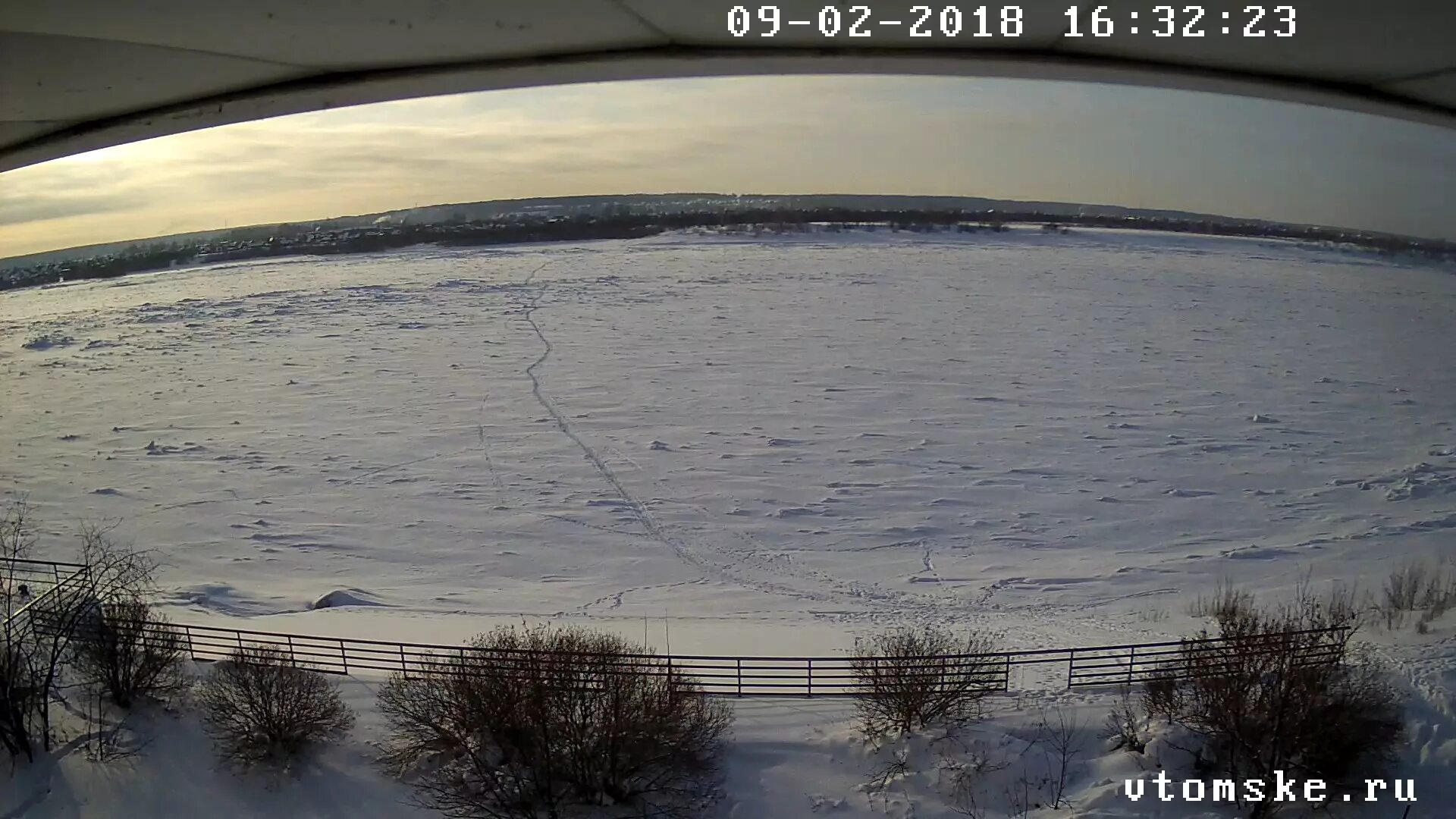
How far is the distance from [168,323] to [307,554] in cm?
3011

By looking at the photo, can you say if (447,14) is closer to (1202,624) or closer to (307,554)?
(1202,624)

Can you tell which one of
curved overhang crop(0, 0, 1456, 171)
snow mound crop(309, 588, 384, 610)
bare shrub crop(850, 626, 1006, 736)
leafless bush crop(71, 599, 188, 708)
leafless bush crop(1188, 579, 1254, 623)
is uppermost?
curved overhang crop(0, 0, 1456, 171)

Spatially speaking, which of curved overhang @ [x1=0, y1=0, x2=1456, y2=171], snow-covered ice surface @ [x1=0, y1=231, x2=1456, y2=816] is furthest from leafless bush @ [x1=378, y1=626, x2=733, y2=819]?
curved overhang @ [x1=0, y1=0, x2=1456, y2=171]

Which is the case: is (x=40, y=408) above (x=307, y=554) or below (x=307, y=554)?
above

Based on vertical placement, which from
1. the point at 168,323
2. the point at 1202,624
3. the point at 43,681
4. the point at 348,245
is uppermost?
the point at 348,245

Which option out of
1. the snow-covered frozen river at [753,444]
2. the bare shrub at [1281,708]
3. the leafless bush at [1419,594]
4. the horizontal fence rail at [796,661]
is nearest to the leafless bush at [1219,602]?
the snow-covered frozen river at [753,444]

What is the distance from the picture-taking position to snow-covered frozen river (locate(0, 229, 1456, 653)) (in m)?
14.9

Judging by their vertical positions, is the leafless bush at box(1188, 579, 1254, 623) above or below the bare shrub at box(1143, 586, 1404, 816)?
below

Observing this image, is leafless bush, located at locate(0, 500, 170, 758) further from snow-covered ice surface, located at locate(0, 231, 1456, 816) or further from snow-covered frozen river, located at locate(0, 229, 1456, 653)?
snow-covered frozen river, located at locate(0, 229, 1456, 653)

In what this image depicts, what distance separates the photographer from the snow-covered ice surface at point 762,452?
14172mm

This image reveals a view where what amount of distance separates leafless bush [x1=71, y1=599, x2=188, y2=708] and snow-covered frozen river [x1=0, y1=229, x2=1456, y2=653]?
2.63 metres

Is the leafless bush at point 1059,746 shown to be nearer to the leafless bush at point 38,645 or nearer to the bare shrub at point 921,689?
the bare shrub at point 921,689

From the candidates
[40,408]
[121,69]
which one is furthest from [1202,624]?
[40,408]

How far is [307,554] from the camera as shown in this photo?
16625mm
